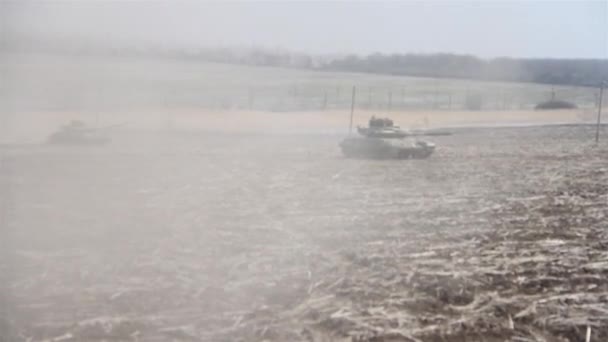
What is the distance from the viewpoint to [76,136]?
1917 centimetres

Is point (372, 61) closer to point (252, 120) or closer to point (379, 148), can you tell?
point (379, 148)

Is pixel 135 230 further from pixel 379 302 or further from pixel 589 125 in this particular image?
pixel 589 125

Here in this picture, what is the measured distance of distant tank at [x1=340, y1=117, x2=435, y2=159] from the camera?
19.5 meters

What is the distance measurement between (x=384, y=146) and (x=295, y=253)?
10388 mm

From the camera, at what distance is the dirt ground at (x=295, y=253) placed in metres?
7.12

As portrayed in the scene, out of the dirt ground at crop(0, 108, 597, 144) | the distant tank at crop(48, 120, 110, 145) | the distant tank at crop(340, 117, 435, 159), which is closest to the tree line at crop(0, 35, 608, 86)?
the distant tank at crop(340, 117, 435, 159)

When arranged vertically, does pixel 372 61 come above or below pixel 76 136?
above

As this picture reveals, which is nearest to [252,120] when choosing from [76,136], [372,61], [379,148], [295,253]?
[372,61]

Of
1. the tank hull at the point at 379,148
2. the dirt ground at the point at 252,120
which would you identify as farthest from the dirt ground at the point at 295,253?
the dirt ground at the point at 252,120

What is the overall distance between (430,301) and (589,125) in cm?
2826

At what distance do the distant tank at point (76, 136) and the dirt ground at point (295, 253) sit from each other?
6.63 feet

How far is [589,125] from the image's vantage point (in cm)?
3406

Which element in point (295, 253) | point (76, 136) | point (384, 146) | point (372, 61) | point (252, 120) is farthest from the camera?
point (252, 120)

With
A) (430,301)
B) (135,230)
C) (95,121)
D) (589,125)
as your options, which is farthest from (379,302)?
(589,125)
